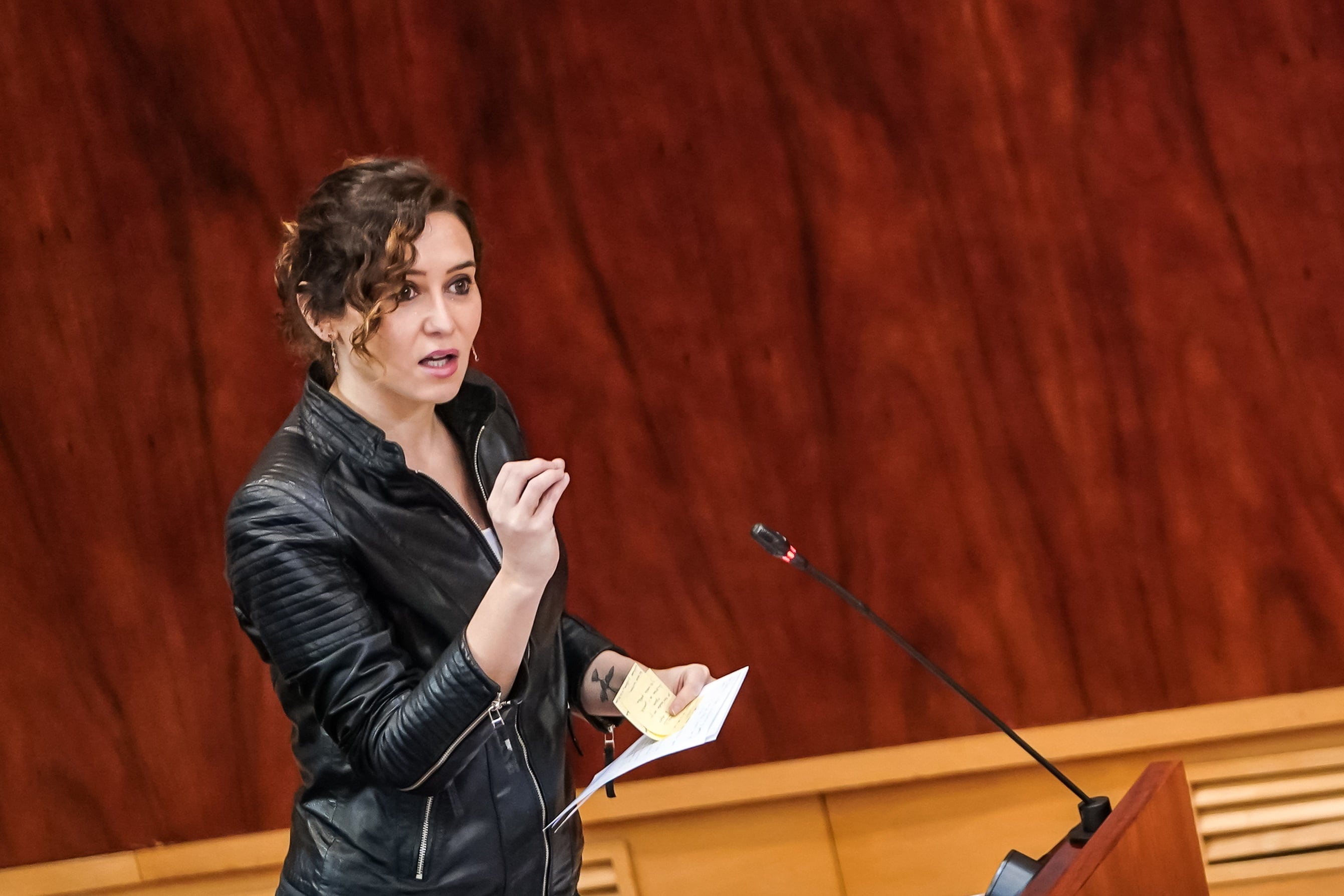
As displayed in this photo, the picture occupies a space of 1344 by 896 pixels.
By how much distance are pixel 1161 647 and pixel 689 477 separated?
2.31ft

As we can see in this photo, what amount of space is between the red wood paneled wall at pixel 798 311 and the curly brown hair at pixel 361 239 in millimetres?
715

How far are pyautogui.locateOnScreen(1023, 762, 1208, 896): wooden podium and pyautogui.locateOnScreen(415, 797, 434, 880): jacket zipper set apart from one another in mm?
466

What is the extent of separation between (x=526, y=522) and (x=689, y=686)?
31cm

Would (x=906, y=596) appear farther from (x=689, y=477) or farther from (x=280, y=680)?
(x=280, y=680)

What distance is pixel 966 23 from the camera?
1.73m

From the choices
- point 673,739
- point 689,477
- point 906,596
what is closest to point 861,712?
point 906,596

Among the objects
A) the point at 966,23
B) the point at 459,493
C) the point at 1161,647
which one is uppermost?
the point at 966,23

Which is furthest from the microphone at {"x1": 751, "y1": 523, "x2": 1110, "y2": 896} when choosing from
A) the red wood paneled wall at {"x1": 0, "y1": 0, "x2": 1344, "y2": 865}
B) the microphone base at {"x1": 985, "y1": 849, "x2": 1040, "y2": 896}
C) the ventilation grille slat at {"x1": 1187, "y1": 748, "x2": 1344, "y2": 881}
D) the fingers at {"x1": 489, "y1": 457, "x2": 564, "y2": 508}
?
the ventilation grille slat at {"x1": 1187, "y1": 748, "x2": 1344, "y2": 881}

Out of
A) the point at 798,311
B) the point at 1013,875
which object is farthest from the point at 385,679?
the point at 798,311

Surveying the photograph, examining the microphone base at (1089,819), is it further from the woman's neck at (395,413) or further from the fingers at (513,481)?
the woman's neck at (395,413)

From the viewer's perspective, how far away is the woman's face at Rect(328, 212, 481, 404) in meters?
1.07

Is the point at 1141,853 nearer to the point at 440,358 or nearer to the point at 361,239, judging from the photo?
the point at 440,358

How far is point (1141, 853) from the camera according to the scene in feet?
3.29

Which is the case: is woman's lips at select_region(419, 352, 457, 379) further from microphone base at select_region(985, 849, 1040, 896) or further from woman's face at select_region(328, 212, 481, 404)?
microphone base at select_region(985, 849, 1040, 896)
